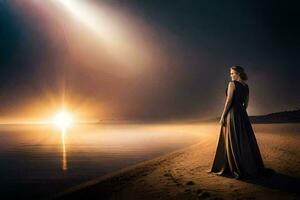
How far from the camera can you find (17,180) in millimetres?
13461

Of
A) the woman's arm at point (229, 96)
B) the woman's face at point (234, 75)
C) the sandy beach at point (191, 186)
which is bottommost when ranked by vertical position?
the sandy beach at point (191, 186)

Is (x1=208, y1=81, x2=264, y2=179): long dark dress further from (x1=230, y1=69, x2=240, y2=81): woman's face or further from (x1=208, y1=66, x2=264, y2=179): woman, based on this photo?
(x1=230, y1=69, x2=240, y2=81): woman's face

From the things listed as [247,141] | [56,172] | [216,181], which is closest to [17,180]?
[56,172]

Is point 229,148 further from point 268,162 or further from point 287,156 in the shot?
point 287,156

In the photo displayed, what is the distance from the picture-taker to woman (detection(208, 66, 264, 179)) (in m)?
10.3

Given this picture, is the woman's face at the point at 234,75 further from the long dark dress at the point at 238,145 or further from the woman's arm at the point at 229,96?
the woman's arm at the point at 229,96

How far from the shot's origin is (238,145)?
10.4 m

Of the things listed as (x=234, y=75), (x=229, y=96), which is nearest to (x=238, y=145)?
(x=229, y=96)

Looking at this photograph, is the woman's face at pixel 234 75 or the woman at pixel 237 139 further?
the woman's face at pixel 234 75

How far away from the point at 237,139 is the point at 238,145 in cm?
17

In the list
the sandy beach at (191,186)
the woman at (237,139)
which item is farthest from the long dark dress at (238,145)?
the sandy beach at (191,186)

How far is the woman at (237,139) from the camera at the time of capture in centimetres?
1031

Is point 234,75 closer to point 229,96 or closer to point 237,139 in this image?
point 229,96

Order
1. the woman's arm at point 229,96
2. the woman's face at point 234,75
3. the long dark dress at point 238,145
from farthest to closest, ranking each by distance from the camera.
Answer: the woman's face at point 234,75, the woman's arm at point 229,96, the long dark dress at point 238,145
